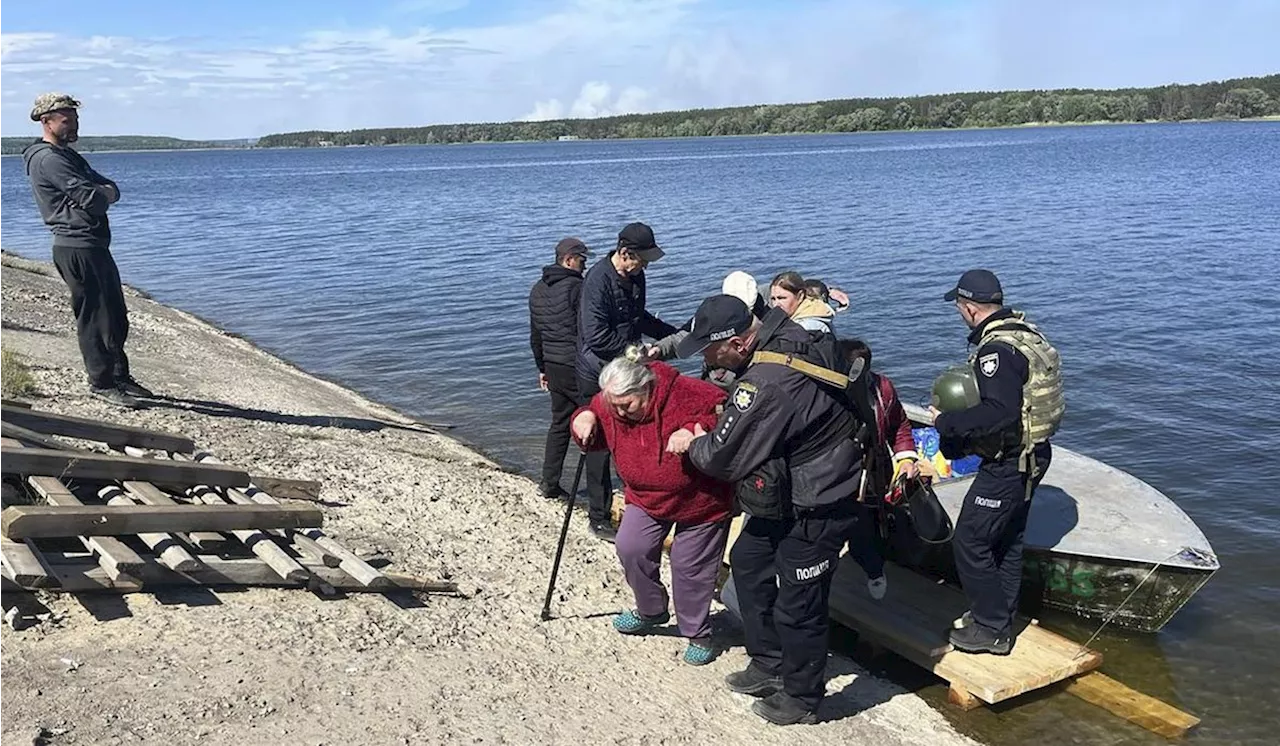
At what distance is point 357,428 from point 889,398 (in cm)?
647

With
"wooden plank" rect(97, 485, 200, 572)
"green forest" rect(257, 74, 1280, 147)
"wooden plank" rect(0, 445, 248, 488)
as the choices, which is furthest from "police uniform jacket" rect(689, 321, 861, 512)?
"green forest" rect(257, 74, 1280, 147)

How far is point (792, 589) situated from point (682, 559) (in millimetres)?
752

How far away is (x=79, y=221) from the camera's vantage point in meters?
8.06

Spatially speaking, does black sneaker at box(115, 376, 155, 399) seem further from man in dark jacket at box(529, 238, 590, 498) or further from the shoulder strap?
the shoulder strap

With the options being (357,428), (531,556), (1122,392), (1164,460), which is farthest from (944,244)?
(531,556)

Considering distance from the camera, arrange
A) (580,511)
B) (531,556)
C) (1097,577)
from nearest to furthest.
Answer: (1097,577)
(531,556)
(580,511)

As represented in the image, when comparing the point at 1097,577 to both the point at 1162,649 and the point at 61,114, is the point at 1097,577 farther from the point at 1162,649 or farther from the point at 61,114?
the point at 61,114

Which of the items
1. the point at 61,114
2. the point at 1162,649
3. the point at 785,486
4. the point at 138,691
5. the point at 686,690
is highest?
the point at 61,114

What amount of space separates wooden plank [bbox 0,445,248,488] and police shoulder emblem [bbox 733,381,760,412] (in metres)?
3.61

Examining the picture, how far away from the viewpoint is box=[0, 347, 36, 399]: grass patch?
A: 834 cm

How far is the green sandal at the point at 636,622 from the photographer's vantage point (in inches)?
223

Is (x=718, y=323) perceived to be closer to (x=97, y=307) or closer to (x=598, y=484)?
(x=598, y=484)

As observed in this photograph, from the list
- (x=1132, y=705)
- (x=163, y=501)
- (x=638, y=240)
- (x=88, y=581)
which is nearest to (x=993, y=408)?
Answer: (x=1132, y=705)

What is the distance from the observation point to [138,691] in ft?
14.1
